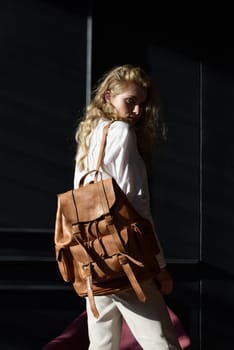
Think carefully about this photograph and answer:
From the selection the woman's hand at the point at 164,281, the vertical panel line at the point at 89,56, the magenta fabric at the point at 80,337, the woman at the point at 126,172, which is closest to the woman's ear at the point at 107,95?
the woman at the point at 126,172

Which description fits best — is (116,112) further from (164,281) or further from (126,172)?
(164,281)

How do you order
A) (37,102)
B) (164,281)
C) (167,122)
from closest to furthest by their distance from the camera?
(164,281), (37,102), (167,122)

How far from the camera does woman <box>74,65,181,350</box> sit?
9.25 ft

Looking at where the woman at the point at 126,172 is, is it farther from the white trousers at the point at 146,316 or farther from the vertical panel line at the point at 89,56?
Result: the vertical panel line at the point at 89,56

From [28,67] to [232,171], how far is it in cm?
130

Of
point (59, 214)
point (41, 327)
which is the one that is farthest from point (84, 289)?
point (41, 327)

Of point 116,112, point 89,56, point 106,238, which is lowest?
point 106,238

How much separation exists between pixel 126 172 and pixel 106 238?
0.82 ft

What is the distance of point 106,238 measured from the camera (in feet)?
9.17

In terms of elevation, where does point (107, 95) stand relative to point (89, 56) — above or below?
below

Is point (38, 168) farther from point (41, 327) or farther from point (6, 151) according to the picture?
point (41, 327)

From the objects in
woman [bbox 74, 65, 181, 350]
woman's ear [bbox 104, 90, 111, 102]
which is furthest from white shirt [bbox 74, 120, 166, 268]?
woman's ear [bbox 104, 90, 111, 102]

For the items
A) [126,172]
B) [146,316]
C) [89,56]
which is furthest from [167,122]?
[146,316]

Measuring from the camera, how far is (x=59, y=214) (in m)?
2.90
